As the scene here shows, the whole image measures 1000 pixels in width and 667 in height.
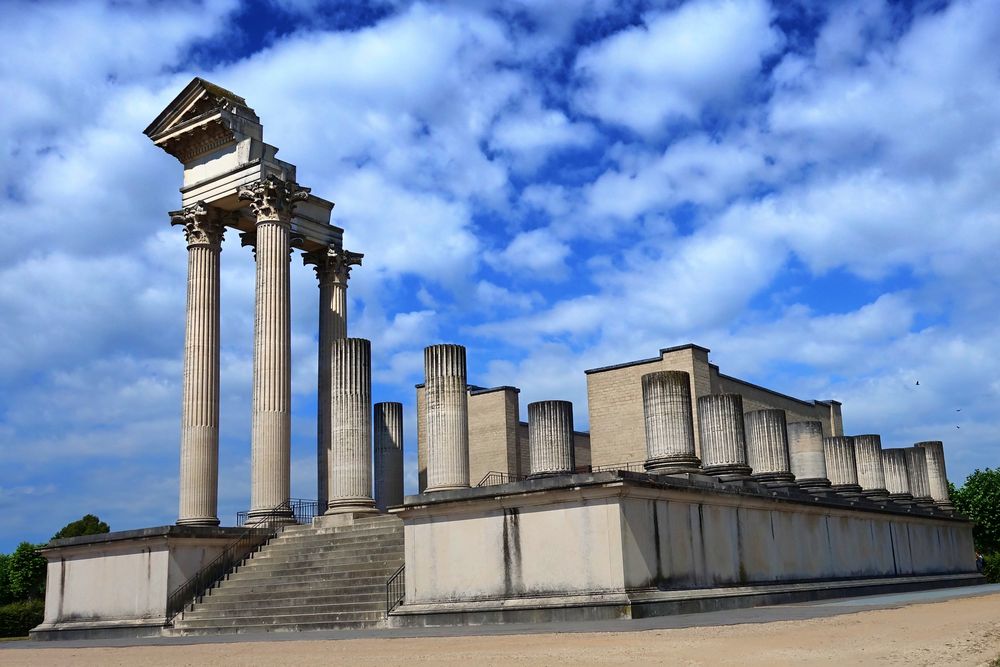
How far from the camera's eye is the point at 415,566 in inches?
923

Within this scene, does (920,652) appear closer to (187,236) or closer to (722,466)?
(722,466)

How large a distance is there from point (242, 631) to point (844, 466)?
2415cm

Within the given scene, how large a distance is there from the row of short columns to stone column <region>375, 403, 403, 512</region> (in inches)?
405

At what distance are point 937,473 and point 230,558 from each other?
3383 cm

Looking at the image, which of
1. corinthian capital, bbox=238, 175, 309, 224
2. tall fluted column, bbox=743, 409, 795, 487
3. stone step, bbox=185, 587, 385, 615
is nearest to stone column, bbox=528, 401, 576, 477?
tall fluted column, bbox=743, 409, 795, 487

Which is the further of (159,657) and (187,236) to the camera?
(187,236)

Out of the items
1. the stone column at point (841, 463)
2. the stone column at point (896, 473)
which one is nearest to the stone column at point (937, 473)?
the stone column at point (896, 473)

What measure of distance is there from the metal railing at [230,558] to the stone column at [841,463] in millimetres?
20432

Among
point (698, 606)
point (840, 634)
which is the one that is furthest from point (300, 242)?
point (840, 634)

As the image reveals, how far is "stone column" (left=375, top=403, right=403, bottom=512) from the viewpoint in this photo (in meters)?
34.9

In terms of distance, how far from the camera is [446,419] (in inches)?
1115

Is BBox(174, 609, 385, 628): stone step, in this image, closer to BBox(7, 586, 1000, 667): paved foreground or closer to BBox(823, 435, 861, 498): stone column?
BBox(7, 586, 1000, 667): paved foreground

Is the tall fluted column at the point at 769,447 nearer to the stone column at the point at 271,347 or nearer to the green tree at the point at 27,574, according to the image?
the stone column at the point at 271,347

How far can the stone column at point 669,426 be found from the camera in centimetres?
2694
